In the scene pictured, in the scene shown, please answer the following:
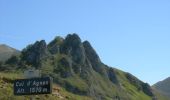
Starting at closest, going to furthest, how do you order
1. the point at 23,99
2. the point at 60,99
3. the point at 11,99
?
the point at 11,99 < the point at 23,99 < the point at 60,99

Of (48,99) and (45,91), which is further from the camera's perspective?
(48,99)

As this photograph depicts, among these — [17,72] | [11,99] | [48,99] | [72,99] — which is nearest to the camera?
[11,99]

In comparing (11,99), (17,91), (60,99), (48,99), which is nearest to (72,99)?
(60,99)

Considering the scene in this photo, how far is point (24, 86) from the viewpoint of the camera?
34.7m

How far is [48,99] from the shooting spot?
418ft

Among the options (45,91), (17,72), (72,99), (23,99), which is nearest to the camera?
(45,91)

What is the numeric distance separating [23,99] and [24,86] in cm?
5020

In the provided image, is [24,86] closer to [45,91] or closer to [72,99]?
[45,91]

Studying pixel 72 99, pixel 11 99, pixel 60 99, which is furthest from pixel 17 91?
pixel 72 99

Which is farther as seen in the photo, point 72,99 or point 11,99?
point 72,99

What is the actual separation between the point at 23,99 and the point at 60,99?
6549 cm

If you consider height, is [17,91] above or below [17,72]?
below

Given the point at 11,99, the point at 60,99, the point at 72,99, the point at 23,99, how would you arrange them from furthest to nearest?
1. the point at 72,99
2. the point at 60,99
3. the point at 23,99
4. the point at 11,99

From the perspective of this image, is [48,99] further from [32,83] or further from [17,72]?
[32,83]
